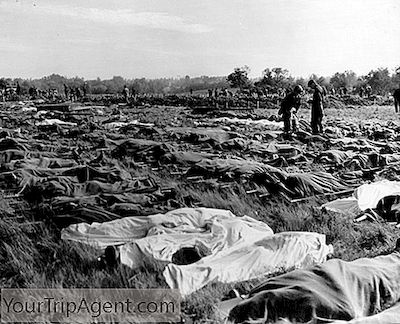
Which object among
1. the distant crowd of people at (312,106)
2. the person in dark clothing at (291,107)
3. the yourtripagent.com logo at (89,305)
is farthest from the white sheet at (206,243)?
the person in dark clothing at (291,107)

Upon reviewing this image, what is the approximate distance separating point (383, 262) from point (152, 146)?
8.74m

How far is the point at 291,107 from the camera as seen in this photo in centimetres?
1616

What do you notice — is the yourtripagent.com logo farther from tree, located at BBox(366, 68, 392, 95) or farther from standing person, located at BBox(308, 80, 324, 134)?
tree, located at BBox(366, 68, 392, 95)

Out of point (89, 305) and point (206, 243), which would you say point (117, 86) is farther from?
point (89, 305)

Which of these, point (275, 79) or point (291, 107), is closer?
point (291, 107)

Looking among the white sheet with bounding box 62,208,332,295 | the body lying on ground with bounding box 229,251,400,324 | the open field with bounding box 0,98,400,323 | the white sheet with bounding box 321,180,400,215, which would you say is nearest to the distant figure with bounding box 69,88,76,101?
the open field with bounding box 0,98,400,323

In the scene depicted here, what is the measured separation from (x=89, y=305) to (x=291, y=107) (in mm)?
12868

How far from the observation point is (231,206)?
7496mm

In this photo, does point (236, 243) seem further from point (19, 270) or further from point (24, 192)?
point (24, 192)

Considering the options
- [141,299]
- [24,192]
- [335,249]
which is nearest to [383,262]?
[335,249]

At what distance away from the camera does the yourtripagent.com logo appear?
13.3 ft

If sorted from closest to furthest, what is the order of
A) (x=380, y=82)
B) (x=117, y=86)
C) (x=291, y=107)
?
(x=291, y=107) < (x=380, y=82) < (x=117, y=86)

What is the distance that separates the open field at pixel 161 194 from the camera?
5.03 m

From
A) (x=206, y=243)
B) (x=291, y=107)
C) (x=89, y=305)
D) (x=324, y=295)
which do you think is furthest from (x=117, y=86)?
(x=324, y=295)
